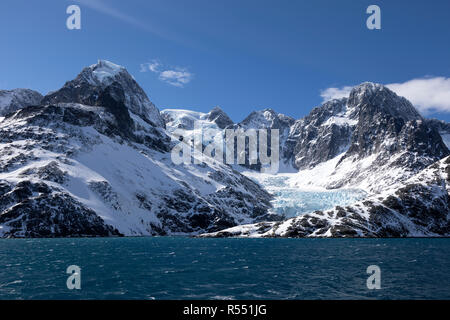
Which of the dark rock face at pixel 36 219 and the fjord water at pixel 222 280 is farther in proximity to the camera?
the dark rock face at pixel 36 219

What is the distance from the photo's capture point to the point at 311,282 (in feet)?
177

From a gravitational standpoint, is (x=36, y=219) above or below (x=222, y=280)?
below

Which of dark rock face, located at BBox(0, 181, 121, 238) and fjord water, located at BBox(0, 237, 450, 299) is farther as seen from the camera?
dark rock face, located at BBox(0, 181, 121, 238)

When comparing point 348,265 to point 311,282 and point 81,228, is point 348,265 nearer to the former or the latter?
point 311,282

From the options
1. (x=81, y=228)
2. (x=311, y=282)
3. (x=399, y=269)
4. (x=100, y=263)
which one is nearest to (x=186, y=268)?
(x=100, y=263)

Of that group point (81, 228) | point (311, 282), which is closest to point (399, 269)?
point (311, 282)

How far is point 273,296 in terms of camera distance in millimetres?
44281

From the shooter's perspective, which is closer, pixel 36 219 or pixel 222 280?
pixel 222 280
